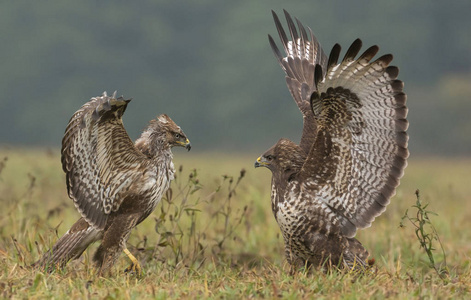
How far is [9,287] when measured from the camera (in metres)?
4.41

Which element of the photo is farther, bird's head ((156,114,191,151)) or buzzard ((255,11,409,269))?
bird's head ((156,114,191,151))

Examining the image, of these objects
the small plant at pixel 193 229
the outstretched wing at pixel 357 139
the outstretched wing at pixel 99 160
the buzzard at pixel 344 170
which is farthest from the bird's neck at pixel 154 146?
the outstretched wing at pixel 357 139

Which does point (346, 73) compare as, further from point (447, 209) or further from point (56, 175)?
point (56, 175)

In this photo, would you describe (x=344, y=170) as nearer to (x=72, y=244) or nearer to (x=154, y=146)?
(x=154, y=146)

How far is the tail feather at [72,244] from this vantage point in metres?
5.48

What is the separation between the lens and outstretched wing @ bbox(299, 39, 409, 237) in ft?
16.6

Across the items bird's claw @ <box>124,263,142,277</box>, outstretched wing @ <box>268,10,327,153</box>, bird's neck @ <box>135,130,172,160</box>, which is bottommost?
bird's claw @ <box>124,263,142,277</box>

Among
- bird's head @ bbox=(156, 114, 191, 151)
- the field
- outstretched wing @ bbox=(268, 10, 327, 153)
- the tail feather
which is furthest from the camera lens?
outstretched wing @ bbox=(268, 10, 327, 153)

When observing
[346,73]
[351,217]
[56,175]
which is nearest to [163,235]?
[351,217]

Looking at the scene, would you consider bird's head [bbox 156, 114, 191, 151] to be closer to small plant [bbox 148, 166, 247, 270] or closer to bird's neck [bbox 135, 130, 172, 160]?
bird's neck [bbox 135, 130, 172, 160]

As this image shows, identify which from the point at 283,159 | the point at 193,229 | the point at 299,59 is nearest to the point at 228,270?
the point at 283,159

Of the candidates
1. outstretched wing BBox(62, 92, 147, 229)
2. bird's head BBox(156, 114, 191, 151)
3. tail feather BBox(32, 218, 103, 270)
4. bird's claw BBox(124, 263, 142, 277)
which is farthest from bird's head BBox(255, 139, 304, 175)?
tail feather BBox(32, 218, 103, 270)

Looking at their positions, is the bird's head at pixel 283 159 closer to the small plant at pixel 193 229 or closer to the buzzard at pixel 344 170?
the buzzard at pixel 344 170

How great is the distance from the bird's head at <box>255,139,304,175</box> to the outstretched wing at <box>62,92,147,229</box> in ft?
3.32
